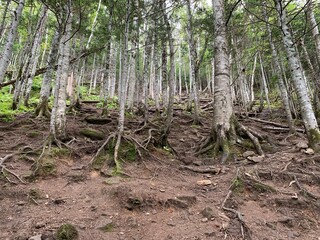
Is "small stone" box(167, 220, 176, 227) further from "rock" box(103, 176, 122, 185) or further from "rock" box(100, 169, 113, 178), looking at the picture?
"rock" box(100, 169, 113, 178)

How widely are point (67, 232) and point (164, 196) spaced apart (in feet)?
5.57

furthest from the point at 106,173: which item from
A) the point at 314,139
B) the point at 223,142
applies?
the point at 314,139

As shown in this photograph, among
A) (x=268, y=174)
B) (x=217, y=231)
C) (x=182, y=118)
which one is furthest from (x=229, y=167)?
(x=182, y=118)

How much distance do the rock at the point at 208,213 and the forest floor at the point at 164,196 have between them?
18 mm

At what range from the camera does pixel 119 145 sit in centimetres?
607

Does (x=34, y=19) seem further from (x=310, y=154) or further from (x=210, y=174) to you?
(x=310, y=154)

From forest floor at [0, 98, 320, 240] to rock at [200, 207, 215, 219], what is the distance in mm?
18

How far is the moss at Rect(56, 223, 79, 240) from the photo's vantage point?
117 inches

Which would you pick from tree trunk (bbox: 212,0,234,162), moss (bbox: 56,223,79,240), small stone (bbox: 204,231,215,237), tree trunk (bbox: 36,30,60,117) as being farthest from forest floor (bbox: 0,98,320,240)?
tree trunk (bbox: 36,30,60,117)

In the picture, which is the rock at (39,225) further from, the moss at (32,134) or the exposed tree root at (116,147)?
the moss at (32,134)

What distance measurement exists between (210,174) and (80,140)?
4050 millimetres

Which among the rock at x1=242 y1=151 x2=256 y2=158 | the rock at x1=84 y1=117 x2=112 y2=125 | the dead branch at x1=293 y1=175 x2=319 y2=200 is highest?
the rock at x1=84 y1=117 x2=112 y2=125

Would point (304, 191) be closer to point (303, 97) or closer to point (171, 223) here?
point (171, 223)

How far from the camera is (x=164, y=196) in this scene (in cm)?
409
